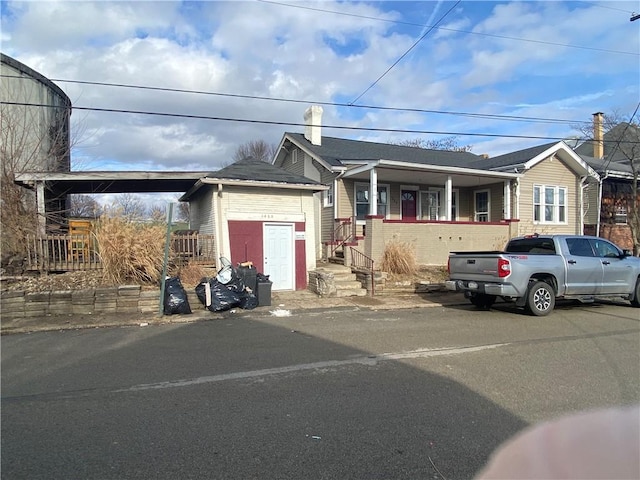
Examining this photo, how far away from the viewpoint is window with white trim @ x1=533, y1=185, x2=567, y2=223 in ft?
70.5

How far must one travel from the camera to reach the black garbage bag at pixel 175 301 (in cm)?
1025

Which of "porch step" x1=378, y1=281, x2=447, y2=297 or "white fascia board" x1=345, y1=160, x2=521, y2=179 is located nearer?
"porch step" x1=378, y1=281, x2=447, y2=297

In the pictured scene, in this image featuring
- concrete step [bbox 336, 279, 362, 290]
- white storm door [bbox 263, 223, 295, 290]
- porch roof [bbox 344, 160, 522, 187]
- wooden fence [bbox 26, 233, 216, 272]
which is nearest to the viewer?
wooden fence [bbox 26, 233, 216, 272]

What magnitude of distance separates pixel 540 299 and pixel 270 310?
20.6 feet

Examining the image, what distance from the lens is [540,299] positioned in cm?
1036

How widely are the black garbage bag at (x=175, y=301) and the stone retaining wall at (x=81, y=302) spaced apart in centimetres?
27

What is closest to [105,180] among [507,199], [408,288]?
[408,288]

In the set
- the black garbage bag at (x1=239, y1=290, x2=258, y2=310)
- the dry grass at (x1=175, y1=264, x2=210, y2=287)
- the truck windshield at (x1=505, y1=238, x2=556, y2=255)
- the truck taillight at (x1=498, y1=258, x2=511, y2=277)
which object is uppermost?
the truck windshield at (x1=505, y1=238, x2=556, y2=255)

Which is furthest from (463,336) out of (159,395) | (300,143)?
(300,143)

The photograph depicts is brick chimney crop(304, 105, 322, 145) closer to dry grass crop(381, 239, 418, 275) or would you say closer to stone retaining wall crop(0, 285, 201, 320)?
dry grass crop(381, 239, 418, 275)

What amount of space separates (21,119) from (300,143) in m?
11.0

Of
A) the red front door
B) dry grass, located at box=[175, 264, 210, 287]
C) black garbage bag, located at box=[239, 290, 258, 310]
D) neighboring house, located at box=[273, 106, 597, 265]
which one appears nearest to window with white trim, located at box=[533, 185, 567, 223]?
neighboring house, located at box=[273, 106, 597, 265]

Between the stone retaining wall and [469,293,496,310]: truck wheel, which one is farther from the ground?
the stone retaining wall

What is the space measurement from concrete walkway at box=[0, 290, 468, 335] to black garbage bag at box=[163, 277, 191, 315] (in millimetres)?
172
